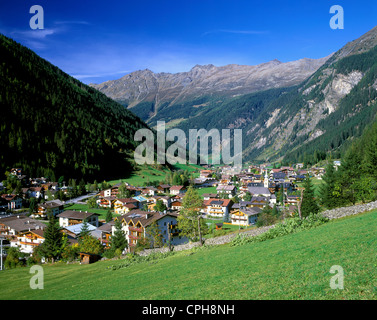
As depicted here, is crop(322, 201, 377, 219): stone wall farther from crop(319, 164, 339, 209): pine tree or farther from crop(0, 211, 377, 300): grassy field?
crop(319, 164, 339, 209): pine tree

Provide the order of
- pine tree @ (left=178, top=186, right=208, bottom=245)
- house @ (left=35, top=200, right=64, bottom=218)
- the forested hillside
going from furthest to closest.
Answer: the forested hillside → house @ (left=35, top=200, right=64, bottom=218) → pine tree @ (left=178, top=186, right=208, bottom=245)

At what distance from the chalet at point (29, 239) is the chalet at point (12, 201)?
39.3m

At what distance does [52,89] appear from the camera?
645 ft

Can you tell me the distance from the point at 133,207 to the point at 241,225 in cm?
3889

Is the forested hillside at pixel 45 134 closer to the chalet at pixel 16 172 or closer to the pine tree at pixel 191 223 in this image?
the chalet at pixel 16 172

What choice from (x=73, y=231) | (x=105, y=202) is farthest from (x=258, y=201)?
(x=73, y=231)

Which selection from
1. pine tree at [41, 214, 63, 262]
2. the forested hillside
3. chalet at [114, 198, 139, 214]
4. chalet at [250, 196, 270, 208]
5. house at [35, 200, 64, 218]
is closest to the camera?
pine tree at [41, 214, 63, 262]

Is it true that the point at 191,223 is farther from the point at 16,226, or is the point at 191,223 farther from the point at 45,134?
the point at 45,134

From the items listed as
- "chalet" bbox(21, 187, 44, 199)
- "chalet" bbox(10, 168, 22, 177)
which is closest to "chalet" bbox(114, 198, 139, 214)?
"chalet" bbox(21, 187, 44, 199)

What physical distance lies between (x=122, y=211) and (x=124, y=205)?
84.8 inches

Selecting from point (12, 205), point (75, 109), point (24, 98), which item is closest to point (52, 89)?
point (75, 109)

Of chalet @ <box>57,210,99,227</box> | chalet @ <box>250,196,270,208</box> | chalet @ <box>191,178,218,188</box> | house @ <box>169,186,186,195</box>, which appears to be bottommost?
chalet @ <box>57,210,99,227</box>

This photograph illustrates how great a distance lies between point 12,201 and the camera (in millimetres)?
95125

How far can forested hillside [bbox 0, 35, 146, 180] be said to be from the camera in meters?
130
